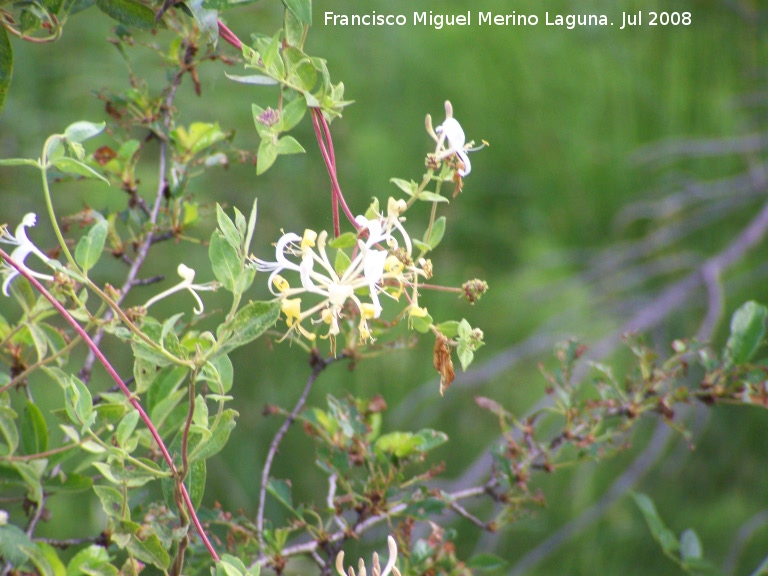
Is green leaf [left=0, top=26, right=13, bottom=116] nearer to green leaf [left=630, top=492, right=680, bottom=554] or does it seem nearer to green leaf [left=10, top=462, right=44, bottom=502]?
green leaf [left=10, top=462, right=44, bottom=502]

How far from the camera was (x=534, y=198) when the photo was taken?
1098 mm

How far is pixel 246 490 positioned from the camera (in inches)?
39.0

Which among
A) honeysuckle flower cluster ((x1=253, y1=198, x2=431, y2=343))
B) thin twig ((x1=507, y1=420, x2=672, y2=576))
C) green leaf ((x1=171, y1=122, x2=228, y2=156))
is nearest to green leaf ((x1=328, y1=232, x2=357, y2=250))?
honeysuckle flower cluster ((x1=253, y1=198, x2=431, y2=343))

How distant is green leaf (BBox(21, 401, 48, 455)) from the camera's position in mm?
404

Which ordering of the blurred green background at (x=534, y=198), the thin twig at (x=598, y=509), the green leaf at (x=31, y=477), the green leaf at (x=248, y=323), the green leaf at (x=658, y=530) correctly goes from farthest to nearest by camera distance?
the blurred green background at (x=534, y=198)
the thin twig at (x=598, y=509)
the green leaf at (x=658, y=530)
the green leaf at (x=31, y=477)
the green leaf at (x=248, y=323)

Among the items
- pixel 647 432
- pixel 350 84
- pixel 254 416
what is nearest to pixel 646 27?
pixel 350 84

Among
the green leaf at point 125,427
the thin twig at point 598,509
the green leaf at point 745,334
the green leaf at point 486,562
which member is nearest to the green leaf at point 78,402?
the green leaf at point 125,427

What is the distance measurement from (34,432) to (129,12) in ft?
0.65

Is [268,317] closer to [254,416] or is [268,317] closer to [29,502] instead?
[29,502]

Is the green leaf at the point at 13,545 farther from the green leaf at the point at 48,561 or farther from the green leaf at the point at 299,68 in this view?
the green leaf at the point at 299,68

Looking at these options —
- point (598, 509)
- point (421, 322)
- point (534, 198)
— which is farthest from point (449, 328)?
point (534, 198)

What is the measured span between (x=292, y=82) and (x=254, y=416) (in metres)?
0.77

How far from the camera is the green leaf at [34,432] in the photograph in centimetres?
40

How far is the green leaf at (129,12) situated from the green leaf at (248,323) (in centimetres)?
16
